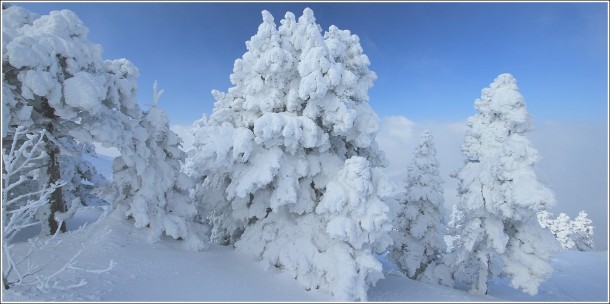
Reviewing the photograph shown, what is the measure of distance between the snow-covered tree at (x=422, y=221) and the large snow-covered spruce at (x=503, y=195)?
4193 mm

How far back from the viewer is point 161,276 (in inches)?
465

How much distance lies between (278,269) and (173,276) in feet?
14.0

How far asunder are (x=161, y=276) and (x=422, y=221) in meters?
16.7

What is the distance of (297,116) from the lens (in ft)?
49.8

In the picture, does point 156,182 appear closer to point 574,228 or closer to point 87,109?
point 87,109

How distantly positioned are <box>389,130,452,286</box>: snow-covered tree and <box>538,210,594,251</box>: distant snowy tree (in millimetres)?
40972

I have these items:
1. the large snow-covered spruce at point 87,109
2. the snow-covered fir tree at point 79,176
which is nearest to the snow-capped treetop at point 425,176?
the large snow-covered spruce at point 87,109

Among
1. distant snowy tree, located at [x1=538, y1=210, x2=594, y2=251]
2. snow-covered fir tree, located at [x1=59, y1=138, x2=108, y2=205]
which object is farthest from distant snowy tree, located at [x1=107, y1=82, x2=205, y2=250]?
distant snowy tree, located at [x1=538, y1=210, x2=594, y2=251]

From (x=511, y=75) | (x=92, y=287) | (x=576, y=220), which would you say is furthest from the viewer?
(x=576, y=220)

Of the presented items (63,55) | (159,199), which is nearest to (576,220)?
(159,199)

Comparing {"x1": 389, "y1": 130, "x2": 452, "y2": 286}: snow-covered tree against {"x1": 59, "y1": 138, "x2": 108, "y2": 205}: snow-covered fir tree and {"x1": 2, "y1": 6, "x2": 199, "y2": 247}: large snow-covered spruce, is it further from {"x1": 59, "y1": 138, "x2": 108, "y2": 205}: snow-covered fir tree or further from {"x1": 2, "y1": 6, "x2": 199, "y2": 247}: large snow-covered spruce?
{"x1": 59, "y1": 138, "x2": 108, "y2": 205}: snow-covered fir tree

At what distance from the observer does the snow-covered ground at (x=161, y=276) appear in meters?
9.76

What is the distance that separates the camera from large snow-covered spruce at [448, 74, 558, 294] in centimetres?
1630

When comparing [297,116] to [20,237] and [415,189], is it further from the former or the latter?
[20,237]
